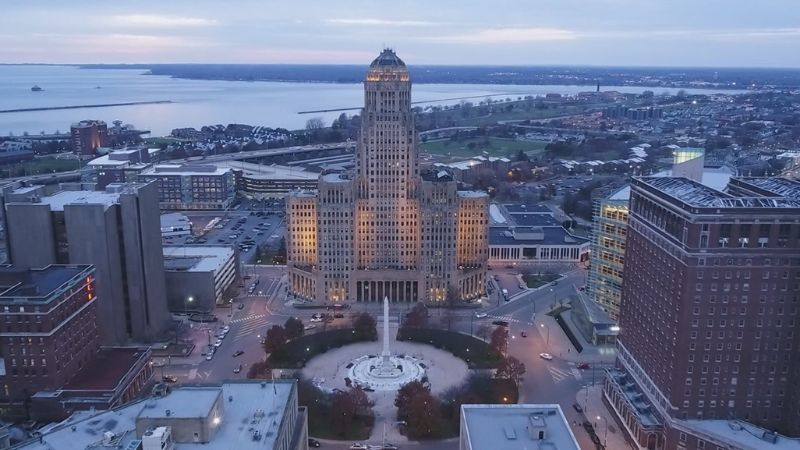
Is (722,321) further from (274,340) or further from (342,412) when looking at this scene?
(274,340)

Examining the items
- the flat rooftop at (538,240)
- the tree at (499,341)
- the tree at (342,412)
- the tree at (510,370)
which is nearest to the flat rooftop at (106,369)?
the tree at (342,412)

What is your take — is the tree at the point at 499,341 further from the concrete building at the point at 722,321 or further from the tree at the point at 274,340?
the tree at the point at 274,340

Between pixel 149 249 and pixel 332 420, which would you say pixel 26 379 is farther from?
pixel 332 420

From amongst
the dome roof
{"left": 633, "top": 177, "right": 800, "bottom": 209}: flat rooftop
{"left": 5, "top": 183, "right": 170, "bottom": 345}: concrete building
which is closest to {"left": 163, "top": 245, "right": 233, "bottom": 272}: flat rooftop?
{"left": 5, "top": 183, "right": 170, "bottom": 345}: concrete building

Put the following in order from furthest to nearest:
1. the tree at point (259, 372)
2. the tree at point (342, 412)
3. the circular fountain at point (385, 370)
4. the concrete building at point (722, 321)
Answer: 1. the circular fountain at point (385, 370)
2. the tree at point (259, 372)
3. the tree at point (342, 412)
4. the concrete building at point (722, 321)

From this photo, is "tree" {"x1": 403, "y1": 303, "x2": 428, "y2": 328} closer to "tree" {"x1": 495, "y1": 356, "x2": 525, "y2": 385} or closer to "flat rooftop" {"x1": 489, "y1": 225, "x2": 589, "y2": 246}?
"tree" {"x1": 495, "y1": 356, "x2": 525, "y2": 385}

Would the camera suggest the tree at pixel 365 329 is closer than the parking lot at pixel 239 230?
Yes

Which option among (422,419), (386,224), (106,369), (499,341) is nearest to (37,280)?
(106,369)
